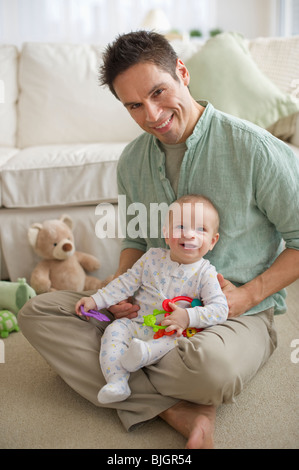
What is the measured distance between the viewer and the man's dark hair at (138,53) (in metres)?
1.16

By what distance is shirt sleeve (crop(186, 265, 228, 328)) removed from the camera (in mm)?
1167

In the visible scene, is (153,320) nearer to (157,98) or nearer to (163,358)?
(163,358)

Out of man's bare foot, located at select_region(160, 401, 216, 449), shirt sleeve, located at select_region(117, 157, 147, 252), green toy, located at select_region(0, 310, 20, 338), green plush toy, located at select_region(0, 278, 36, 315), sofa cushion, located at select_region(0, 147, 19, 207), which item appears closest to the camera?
man's bare foot, located at select_region(160, 401, 216, 449)

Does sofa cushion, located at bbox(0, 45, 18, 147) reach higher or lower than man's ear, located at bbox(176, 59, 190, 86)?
lower

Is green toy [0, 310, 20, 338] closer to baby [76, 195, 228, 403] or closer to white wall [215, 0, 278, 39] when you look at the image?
baby [76, 195, 228, 403]

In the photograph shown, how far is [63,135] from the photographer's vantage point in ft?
8.13

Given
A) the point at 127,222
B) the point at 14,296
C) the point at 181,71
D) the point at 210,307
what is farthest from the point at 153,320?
the point at 14,296

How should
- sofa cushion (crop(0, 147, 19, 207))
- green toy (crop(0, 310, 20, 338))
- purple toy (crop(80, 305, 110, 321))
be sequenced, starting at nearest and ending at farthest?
purple toy (crop(80, 305, 110, 321)) < green toy (crop(0, 310, 20, 338)) < sofa cushion (crop(0, 147, 19, 207))

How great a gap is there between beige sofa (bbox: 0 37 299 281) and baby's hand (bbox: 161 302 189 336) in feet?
3.15

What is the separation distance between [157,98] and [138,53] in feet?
0.37

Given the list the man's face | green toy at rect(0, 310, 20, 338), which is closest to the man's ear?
the man's face

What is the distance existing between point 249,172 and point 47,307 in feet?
2.11

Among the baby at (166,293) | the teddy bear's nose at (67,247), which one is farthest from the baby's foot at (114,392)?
the teddy bear's nose at (67,247)

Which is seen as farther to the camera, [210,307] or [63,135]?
[63,135]
